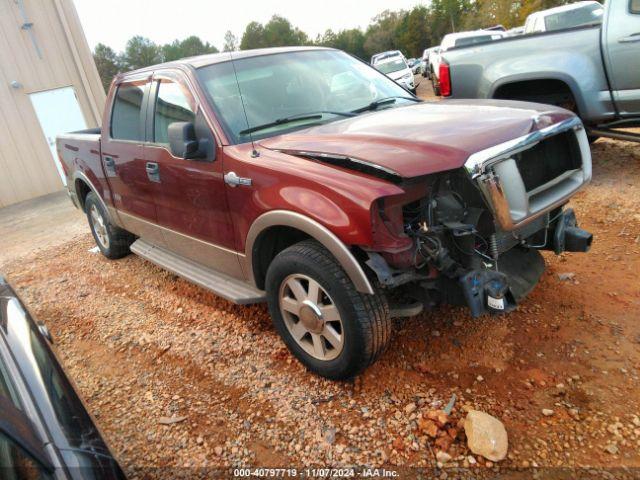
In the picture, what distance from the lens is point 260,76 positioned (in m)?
3.37

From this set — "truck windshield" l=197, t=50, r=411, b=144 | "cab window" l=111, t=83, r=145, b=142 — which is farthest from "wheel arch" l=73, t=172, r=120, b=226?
"truck windshield" l=197, t=50, r=411, b=144

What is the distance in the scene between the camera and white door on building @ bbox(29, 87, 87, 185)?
11180mm

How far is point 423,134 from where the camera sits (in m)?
2.47

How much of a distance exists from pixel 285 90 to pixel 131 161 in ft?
5.14

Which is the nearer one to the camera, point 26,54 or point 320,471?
point 320,471

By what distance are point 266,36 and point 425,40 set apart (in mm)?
32995

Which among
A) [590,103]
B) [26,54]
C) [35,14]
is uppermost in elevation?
[35,14]

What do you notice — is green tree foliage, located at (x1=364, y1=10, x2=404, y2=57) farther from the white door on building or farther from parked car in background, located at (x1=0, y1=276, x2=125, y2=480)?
parked car in background, located at (x1=0, y1=276, x2=125, y2=480)

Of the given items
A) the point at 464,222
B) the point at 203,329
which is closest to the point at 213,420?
the point at 203,329

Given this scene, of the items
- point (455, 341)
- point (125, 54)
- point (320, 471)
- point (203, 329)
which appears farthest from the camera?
point (125, 54)

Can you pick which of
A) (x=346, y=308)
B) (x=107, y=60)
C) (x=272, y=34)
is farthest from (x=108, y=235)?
(x=272, y=34)

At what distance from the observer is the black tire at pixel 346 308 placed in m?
2.46

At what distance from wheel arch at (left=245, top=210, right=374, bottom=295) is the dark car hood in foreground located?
0.40 meters

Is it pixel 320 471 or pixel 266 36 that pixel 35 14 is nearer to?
pixel 320 471
